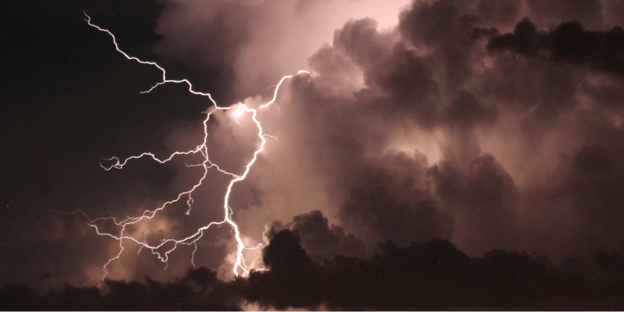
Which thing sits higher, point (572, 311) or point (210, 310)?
point (572, 311)

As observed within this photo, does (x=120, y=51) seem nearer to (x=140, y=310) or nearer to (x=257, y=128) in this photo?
(x=257, y=128)

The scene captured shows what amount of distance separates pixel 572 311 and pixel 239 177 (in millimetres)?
13798

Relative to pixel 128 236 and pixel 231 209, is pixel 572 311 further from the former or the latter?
pixel 128 236

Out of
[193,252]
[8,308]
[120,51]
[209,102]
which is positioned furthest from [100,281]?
[120,51]

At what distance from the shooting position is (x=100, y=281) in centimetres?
1314

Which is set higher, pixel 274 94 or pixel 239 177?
pixel 274 94

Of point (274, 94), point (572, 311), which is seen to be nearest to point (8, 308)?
point (274, 94)

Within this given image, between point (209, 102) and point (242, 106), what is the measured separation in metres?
1.52

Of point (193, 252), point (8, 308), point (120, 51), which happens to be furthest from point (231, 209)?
point (8, 308)

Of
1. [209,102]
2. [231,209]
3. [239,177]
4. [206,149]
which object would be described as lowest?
[231,209]

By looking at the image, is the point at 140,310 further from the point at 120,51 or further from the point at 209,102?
the point at 120,51

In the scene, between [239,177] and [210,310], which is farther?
[210,310]

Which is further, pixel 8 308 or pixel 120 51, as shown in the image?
pixel 8 308

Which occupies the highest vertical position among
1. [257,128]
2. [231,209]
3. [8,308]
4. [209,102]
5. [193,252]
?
[209,102]
